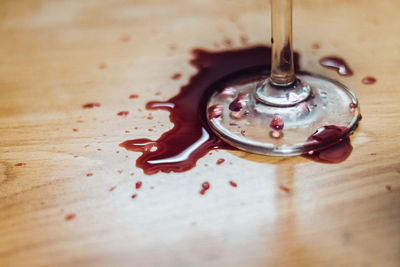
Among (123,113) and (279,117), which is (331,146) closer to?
(279,117)

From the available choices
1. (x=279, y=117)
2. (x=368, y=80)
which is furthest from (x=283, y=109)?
(x=368, y=80)

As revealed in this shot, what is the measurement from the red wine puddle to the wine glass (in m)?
0.02

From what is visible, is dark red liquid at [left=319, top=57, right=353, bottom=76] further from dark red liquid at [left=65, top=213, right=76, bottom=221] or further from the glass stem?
dark red liquid at [left=65, top=213, right=76, bottom=221]

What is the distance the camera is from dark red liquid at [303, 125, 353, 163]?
1.41 ft

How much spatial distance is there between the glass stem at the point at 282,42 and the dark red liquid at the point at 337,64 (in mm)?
92

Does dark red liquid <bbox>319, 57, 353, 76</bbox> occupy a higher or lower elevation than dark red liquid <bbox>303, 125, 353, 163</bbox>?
higher

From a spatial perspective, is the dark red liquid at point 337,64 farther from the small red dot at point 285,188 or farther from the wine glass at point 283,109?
the small red dot at point 285,188

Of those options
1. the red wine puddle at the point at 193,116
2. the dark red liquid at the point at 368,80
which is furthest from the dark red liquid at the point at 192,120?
the dark red liquid at the point at 368,80

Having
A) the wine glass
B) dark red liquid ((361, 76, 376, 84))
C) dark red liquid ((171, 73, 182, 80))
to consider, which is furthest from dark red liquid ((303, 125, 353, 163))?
dark red liquid ((171, 73, 182, 80))

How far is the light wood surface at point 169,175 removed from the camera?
1.18 feet

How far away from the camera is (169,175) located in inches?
17.0

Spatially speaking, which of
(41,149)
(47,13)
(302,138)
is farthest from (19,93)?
(302,138)

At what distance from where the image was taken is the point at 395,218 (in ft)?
1.19

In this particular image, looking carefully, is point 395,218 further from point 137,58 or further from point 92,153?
point 137,58
